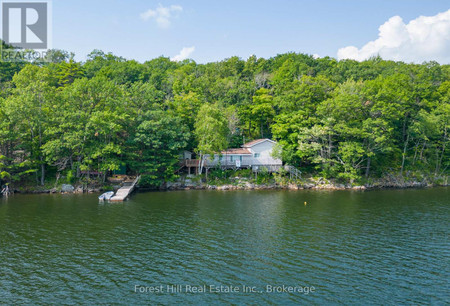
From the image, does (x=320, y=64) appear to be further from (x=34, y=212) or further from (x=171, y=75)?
(x=34, y=212)

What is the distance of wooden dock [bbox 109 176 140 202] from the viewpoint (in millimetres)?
45594

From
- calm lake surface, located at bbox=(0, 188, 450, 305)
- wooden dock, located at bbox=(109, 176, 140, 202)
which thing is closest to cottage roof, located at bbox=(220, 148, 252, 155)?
calm lake surface, located at bbox=(0, 188, 450, 305)

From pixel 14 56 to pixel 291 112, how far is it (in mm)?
81036

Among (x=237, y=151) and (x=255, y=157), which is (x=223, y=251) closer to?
(x=237, y=151)

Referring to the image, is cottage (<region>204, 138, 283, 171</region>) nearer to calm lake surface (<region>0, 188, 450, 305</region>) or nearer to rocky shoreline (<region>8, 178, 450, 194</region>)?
rocky shoreline (<region>8, 178, 450, 194</region>)

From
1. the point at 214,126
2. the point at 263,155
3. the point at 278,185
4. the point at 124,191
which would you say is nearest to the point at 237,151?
the point at 263,155

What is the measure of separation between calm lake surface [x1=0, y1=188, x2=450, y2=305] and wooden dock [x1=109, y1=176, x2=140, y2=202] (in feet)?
8.03

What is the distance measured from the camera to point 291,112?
62219mm

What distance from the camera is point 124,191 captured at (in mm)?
48812

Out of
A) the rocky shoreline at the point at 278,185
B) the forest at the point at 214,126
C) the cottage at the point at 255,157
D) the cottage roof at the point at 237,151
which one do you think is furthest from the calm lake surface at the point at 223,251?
the cottage roof at the point at 237,151

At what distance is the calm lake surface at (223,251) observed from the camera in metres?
19.8

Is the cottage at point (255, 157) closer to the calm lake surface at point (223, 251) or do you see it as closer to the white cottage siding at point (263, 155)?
the white cottage siding at point (263, 155)

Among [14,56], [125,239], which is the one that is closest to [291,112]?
[125,239]

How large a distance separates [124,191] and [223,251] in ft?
89.5
